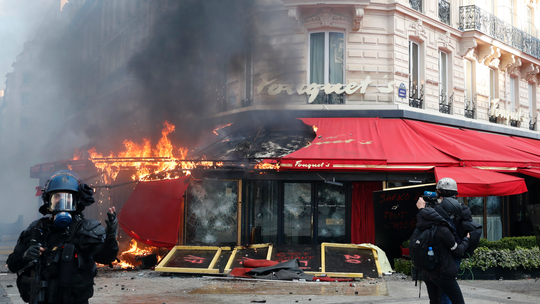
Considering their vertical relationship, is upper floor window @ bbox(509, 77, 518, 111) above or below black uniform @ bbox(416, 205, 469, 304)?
above

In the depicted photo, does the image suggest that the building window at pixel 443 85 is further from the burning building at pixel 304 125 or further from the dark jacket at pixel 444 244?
the dark jacket at pixel 444 244

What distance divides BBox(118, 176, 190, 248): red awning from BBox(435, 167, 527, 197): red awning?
530 centimetres

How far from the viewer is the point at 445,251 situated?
4.42m

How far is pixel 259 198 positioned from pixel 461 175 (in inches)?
174

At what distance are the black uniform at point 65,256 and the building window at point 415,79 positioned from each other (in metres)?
10.1

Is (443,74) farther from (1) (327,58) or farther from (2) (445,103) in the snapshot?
(1) (327,58)

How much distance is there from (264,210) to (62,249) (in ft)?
25.0

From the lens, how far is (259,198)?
429 inches

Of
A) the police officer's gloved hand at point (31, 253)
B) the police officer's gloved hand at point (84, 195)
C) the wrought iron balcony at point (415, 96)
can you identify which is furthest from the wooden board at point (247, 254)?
the police officer's gloved hand at point (31, 253)

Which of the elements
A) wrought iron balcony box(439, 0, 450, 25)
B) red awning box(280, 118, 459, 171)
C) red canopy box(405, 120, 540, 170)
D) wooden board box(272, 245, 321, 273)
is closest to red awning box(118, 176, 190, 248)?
wooden board box(272, 245, 321, 273)

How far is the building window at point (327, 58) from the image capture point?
38.8 feet

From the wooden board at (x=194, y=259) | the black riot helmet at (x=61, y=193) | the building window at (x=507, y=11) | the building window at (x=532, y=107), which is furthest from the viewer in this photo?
the building window at (x=532, y=107)

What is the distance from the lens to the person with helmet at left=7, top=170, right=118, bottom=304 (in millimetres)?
3316

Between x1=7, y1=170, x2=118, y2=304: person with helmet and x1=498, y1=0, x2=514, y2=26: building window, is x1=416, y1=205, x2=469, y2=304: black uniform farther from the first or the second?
x1=498, y1=0, x2=514, y2=26: building window
